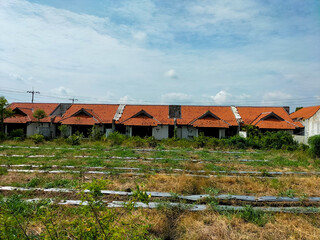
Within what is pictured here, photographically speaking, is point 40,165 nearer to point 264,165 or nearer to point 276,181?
point 276,181

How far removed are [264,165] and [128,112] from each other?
18.9 m

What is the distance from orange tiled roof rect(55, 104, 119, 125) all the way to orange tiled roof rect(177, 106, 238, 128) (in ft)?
29.5

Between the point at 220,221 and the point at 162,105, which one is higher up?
the point at 162,105

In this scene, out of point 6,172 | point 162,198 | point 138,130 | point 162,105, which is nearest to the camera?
point 162,198

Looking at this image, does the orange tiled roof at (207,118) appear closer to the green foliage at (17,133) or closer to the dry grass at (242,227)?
the green foliage at (17,133)

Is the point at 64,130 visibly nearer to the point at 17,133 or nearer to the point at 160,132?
the point at 17,133

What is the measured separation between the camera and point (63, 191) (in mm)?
6523

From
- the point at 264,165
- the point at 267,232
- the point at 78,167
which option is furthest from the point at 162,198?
the point at 264,165

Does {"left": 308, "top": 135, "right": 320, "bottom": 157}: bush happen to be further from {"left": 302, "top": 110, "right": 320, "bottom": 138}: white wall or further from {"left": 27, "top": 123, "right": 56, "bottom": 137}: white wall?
{"left": 27, "top": 123, "right": 56, "bottom": 137}: white wall

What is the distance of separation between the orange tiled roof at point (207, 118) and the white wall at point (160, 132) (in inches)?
68.4

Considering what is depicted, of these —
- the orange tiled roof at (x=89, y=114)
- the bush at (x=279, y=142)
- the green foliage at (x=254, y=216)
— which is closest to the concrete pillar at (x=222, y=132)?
the bush at (x=279, y=142)

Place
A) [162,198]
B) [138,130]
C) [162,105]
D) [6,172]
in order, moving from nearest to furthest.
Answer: [162,198]
[6,172]
[138,130]
[162,105]

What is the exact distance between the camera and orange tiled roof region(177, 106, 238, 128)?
79.2 ft

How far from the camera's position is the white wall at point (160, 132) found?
81.0ft
